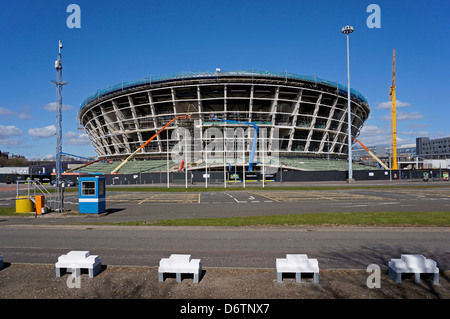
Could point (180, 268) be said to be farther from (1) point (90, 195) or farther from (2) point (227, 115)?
(2) point (227, 115)

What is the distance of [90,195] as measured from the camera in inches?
703

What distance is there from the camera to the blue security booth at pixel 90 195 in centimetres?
1770

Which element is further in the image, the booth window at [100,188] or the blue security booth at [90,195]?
the booth window at [100,188]

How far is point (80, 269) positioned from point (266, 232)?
6991 mm

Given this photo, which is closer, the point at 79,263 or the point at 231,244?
the point at 79,263

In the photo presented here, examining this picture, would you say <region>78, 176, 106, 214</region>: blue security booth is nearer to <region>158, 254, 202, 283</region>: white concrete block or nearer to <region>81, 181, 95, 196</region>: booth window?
<region>81, 181, 95, 196</region>: booth window

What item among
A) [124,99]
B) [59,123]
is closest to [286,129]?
[124,99]

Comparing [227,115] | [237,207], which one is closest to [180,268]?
[237,207]

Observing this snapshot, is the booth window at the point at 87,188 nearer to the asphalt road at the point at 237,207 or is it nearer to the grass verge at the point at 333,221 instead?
the asphalt road at the point at 237,207

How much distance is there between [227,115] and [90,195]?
170 ft

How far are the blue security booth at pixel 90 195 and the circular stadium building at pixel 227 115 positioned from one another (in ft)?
140

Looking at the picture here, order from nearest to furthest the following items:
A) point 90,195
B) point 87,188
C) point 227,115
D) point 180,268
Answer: point 180,268 < point 90,195 < point 87,188 < point 227,115

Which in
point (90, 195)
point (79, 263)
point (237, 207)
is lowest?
point (237, 207)

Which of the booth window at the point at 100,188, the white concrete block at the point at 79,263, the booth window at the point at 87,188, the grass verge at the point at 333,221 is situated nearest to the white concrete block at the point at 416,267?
the white concrete block at the point at 79,263
